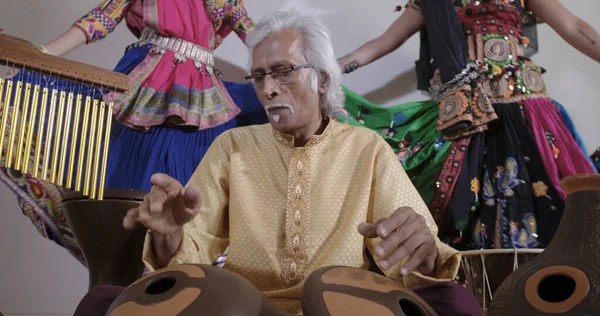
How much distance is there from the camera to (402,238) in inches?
46.4

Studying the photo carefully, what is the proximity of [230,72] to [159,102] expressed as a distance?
31.4 inches

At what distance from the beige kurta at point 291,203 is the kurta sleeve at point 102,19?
0.96 m

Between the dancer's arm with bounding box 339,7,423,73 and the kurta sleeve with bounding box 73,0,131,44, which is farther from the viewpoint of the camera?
the dancer's arm with bounding box 339,7,423,73

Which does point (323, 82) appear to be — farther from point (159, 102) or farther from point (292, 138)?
point (159, 102)

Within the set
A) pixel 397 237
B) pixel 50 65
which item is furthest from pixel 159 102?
pixel 397 237

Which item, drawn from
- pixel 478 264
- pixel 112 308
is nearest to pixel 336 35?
pixel 478 264

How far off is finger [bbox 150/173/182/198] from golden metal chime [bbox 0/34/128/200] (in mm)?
639

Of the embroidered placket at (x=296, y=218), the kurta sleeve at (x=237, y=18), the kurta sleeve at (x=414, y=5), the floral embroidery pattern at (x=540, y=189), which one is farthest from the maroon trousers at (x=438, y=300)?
the kurta sleeve at (x=414, y=5)

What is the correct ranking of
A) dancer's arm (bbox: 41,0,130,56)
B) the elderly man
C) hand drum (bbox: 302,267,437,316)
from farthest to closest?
dancer's arm (bbox: 41,0,130,56) → the elderly man → hand drum (bbox: 302,267,437,316)

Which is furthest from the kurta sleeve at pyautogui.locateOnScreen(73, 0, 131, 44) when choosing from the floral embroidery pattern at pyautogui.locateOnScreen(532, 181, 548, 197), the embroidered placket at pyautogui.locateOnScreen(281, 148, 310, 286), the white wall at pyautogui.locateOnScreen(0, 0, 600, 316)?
the floral embroidery pattern at pyautogui.locateOnScreen(532, 181, 548, 197)

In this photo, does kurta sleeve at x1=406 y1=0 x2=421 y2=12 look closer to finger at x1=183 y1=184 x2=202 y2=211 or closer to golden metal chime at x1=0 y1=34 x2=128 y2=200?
golden metal chime at x1=0 y1=34 x2=128 y2=200

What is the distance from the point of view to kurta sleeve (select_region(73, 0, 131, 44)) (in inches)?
93.0

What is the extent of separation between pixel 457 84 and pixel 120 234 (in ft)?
4.77

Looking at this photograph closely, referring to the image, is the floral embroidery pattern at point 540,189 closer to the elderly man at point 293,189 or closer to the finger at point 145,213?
the elderly man at point 293,189
